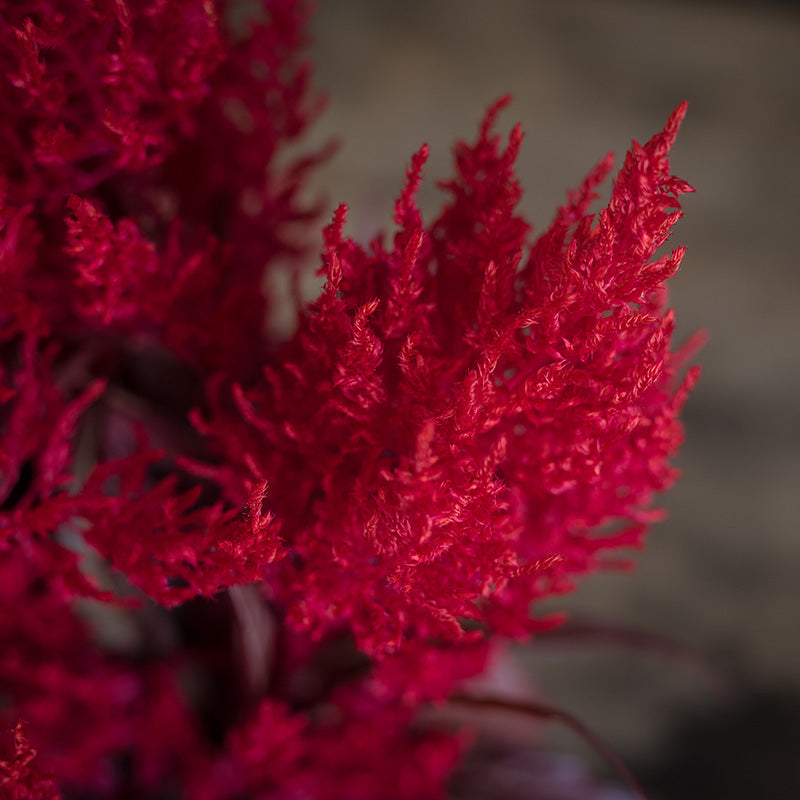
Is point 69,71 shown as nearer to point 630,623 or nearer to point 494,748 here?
point 494,748

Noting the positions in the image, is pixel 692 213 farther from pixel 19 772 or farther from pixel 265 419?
pixel 19 772

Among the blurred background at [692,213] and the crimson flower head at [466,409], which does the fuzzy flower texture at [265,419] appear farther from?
the blurred background at [692,213]

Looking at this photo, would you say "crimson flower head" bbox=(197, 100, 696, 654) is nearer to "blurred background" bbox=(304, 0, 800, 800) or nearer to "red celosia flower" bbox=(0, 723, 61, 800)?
"red celosia flower" bbox=(0, 723, 61, 800)

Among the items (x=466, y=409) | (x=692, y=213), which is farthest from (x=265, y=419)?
(x=692, y=213)

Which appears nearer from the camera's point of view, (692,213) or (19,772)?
(19,772)

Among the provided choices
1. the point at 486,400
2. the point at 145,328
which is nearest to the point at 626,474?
the point at 486,400

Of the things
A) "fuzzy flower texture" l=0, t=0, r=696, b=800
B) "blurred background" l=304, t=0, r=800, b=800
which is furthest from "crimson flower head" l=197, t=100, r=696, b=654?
"blurred background" l=304, t=0, r=800, b=800
